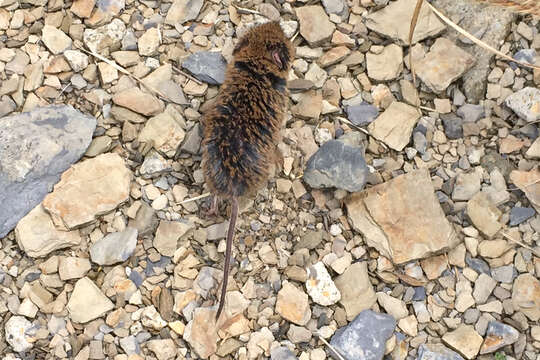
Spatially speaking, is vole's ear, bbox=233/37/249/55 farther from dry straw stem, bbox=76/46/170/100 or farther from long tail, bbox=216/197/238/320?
long tail, bbox=216/197/238/320

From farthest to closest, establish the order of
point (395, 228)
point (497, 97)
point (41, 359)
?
point (497, 97), point (395, 228), point (41, 359)

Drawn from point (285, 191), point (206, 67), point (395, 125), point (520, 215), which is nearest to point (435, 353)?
point (520, 215)

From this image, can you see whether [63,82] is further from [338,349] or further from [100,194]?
[338,349]

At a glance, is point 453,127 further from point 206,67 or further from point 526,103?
point 206,67

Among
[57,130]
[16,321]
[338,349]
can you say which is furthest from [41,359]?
[338,349]

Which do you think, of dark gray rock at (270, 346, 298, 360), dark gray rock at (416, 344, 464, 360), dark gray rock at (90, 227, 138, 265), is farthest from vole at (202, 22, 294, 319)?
dark gray rock at (416, 344, 464, 360)
